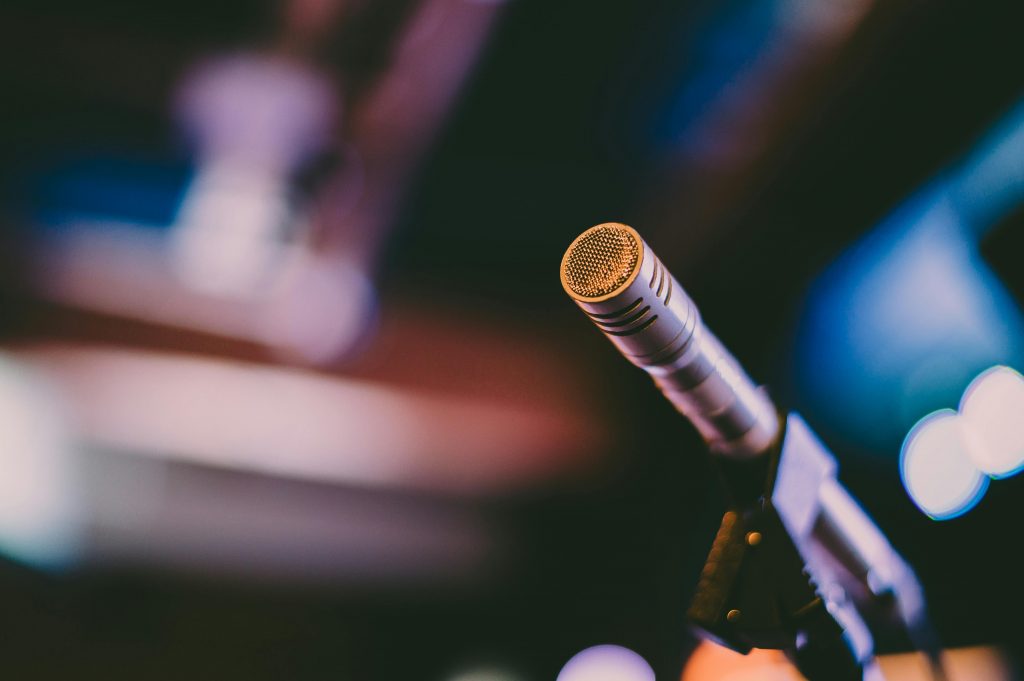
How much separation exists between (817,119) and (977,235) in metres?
0.59

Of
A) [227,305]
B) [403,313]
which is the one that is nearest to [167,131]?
[227,305]

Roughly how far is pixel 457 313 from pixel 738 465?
286cm

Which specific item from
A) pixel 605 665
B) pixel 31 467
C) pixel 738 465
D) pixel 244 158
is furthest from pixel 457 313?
pixel 738 465

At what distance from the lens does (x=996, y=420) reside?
6.36 feet

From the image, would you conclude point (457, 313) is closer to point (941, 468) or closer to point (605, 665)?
point (605, 665)

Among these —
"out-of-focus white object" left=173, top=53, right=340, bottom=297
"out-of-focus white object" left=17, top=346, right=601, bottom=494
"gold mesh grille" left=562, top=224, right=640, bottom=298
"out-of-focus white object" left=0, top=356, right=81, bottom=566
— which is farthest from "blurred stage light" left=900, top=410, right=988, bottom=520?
"out-of-focus white object" left=0, top=356, right=81, bottom=566

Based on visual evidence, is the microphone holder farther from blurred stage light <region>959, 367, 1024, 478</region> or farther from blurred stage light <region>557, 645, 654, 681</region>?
blurred stage light <region>557, 645, 654, 681</region>

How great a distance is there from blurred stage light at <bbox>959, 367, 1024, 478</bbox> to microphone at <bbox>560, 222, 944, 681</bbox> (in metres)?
1.65

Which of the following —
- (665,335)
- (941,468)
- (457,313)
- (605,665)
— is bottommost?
(665,335)

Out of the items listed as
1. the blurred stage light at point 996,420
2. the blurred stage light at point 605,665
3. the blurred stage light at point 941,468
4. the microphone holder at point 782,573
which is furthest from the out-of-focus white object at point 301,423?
the microphone holder at point 782,573

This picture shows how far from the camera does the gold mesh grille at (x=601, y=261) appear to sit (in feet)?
1.55

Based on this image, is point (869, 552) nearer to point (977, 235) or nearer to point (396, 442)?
point (977, 235)

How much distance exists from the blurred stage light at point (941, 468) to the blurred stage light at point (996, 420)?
0.03 m

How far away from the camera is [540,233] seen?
2893 mm
